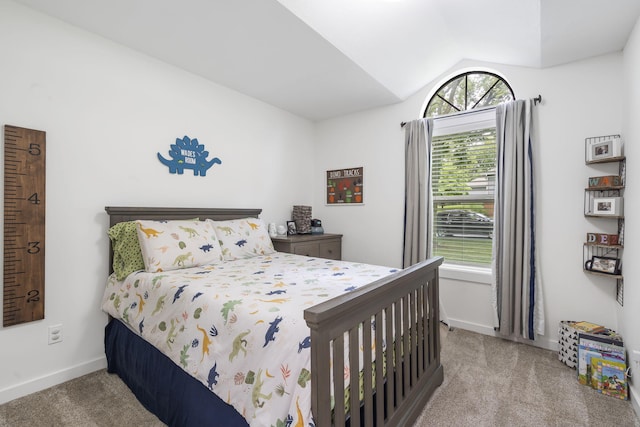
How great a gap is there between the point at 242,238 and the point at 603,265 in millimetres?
2743

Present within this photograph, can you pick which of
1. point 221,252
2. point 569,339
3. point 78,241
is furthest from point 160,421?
point 569,339

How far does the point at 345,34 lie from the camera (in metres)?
2.21

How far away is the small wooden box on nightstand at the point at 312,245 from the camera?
119 inches

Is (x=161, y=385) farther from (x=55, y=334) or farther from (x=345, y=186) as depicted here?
(x=345, y=186)

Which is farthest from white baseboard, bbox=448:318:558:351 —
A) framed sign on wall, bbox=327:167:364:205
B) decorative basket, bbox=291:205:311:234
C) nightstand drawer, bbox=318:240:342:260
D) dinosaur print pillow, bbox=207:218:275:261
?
dinosaur print pillow, bbox=207:218:275:261

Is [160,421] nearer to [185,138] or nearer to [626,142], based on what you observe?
[185,138]

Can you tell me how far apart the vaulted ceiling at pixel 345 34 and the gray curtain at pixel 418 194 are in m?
0.51

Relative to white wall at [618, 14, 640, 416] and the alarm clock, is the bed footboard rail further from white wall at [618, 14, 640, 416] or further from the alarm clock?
the alarm clock

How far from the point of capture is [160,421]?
163cm

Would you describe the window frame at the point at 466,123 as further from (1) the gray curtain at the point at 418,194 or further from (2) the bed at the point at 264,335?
(2) the bed at the point at 264,335

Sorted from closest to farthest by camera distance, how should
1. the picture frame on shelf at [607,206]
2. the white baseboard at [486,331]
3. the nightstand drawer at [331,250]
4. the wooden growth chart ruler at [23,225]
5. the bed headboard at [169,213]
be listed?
the wooden growth chart ruler at [23,225], the picture frame on shelf at [607,206], the bed headboard at [169,213], the white baseboard at [486,331], the nightstand drawer at [331,250]

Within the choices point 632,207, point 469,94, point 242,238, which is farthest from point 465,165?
point 242,238

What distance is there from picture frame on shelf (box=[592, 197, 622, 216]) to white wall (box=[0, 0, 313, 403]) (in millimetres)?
3055

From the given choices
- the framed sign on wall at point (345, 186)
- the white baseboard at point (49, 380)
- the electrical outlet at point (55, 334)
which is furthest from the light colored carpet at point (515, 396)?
the electrical outlet at point (55, 334)
